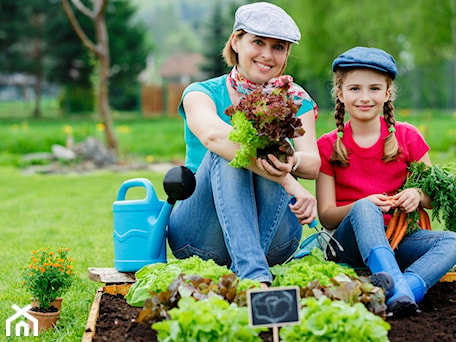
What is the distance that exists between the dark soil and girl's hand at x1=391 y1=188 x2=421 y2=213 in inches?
16.3

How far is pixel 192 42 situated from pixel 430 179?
98659 mm

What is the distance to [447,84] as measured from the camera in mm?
31562

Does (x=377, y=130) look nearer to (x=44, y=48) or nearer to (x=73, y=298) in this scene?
(x=73, y=298)

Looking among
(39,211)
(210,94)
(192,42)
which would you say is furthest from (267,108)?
(192,42)

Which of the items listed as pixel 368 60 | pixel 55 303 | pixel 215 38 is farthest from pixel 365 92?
pixel 215 38

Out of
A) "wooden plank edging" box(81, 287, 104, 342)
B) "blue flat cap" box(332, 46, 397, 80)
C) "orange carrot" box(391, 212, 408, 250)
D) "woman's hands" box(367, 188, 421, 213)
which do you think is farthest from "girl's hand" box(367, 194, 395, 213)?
"wooden plank edging" box(81, 287, 104, 342)

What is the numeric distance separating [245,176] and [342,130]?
0.89 meters

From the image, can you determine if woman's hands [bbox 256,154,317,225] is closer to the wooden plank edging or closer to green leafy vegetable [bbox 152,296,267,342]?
green leafy vegetable [bbox 152,296,267,342]

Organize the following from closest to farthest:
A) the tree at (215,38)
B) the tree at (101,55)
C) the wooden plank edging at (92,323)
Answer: the wooden plank edging at (92,323), the tree at (101,55), the tree at (215,38)

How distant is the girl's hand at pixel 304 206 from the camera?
301 centimetres

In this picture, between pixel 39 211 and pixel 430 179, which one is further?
pixel 39 211

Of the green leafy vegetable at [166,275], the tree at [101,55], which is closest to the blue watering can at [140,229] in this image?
the green leafy vegetable at [166,275]

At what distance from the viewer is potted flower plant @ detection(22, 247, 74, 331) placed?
306 centimetres

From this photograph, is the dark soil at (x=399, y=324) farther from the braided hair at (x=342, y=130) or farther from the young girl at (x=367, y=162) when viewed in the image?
the braided hair at (x=342, y=130)
